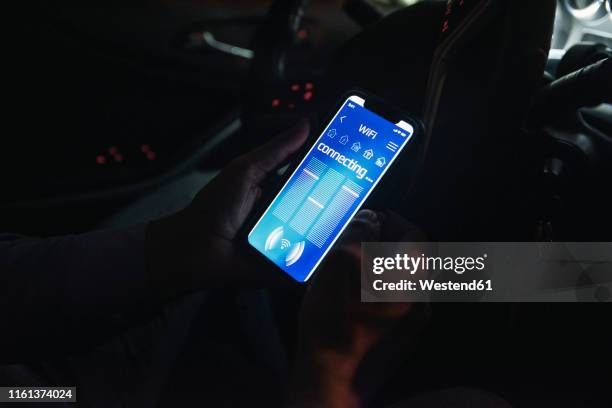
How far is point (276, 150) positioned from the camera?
101cm

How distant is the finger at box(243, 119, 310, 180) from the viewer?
1.00m

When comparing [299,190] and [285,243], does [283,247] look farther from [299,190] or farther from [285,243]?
[299,190]

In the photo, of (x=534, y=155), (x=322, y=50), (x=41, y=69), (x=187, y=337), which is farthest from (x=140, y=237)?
(x=322, y=50)

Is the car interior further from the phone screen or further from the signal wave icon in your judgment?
the signal wave icon

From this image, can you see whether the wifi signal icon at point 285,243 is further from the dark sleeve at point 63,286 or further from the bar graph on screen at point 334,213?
the dark sleeve at point 63,286

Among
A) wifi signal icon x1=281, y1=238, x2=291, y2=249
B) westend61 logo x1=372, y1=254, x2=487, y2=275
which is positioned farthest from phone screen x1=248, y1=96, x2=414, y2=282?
westend61 logo x1=372, y1=254, x2=487, y2=275

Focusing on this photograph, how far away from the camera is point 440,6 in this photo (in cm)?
104

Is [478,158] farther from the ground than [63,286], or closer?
farther from the ground

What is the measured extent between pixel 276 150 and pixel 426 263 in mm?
401

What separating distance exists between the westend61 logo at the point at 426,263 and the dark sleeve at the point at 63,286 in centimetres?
46

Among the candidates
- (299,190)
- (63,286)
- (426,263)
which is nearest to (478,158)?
(426,263)

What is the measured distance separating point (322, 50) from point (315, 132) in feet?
6.79

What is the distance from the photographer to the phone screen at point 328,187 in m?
0.92

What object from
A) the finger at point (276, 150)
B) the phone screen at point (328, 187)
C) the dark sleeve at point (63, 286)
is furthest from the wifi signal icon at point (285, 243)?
the dark sleeve at point (63, 286)
